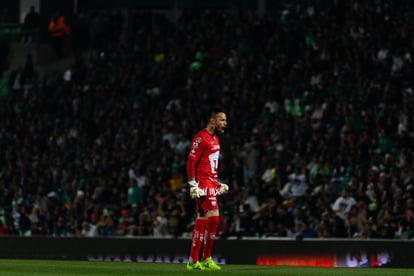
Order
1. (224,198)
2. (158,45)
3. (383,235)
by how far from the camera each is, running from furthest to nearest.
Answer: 1. (158,45)
2. (224,198)
3. (383,235)

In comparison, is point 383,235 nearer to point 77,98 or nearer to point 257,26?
point 257,26

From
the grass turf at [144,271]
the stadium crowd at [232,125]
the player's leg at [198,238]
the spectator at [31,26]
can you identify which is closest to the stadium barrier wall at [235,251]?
the grass turf at [144,271]

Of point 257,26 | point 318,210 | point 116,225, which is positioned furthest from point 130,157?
point 318,210

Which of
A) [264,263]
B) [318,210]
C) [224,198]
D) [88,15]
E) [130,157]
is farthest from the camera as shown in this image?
[88,15]

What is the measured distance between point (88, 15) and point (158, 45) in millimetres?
4694

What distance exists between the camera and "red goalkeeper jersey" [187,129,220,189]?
59.5 feet

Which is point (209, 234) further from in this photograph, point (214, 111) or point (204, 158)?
point (214, 111)

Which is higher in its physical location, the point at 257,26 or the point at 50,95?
the point at 257,26

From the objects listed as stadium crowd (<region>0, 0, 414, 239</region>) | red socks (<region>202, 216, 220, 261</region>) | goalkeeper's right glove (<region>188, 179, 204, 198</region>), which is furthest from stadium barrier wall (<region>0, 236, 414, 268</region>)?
goalkeeper's right glove (<region>188, 179, 204, 198</region>)

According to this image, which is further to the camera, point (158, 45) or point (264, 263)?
point (158, 45)

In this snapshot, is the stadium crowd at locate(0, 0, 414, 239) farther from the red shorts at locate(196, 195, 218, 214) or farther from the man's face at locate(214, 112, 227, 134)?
the man's face at locate(214, 112, 227, 134)

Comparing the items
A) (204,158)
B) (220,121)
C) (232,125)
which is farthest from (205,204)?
(232,125)

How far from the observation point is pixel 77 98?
1485 inches

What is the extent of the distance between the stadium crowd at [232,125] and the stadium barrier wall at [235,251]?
3292 mm
